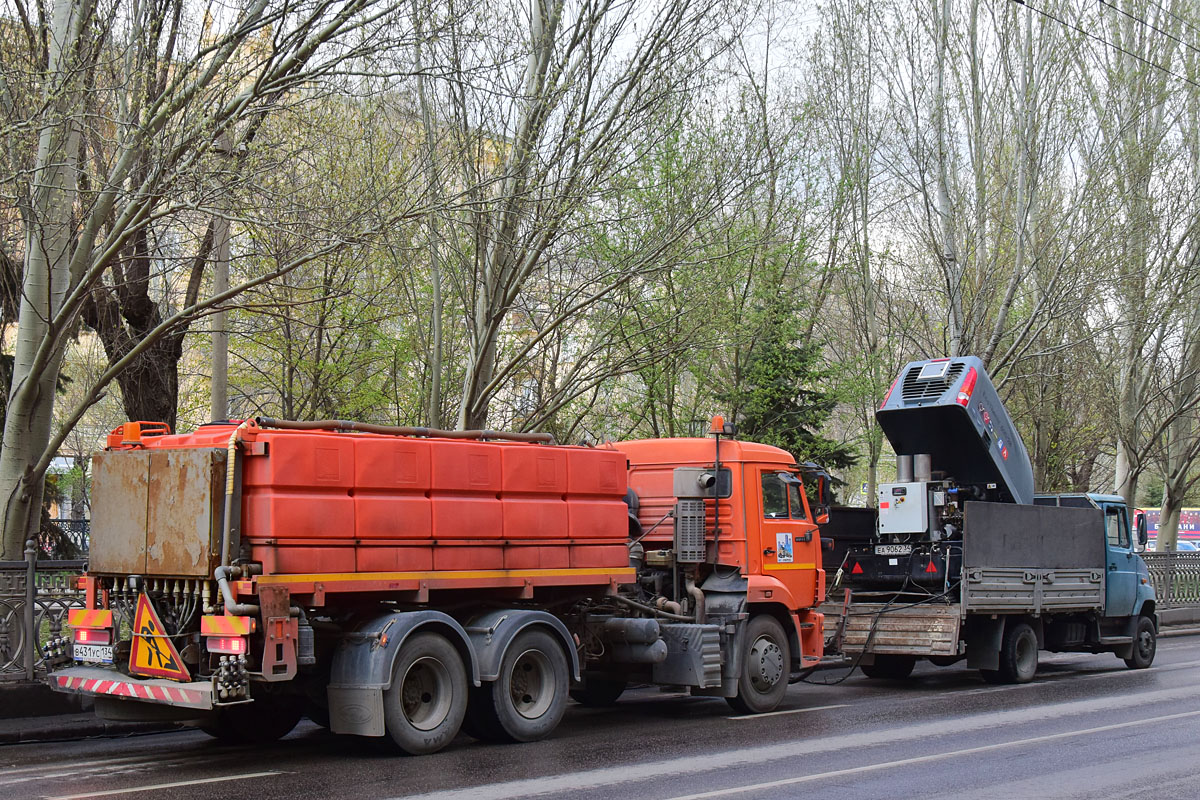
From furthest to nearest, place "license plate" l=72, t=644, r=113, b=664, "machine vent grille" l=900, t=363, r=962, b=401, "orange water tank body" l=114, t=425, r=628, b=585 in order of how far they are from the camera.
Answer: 1. "machine vent grille" l=900, t=363, r=962, b=401
2. "license plate" l=72, t=644, r=113, b=664
3. "orange water tank body" l=114, t=425, r=628, b=585

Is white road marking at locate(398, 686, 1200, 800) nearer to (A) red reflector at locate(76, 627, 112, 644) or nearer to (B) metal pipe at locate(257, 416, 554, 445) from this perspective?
(B) metal pipe at locate(257, 416, 554, 445)

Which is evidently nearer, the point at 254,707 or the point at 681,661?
the point at 254,707

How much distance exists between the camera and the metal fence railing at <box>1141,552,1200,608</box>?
26.0 m

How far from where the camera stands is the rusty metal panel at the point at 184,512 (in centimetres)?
923

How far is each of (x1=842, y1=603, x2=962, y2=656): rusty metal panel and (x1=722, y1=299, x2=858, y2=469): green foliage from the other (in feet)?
29.9

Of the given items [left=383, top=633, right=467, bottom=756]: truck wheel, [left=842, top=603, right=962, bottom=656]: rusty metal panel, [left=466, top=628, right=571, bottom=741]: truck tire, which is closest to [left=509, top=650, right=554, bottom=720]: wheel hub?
[left=466, top=628, right=571, bottom=741]: truck tire

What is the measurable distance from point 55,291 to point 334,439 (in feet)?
16.6

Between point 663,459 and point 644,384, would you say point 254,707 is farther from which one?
point 644,384

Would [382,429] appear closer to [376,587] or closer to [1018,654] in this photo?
[376,587]

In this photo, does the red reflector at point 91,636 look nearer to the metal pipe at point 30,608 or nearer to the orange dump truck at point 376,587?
the orange dump truck at point 376,587

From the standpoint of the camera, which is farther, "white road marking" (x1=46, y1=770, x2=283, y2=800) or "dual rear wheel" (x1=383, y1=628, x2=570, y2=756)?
"dual rear wheel" (x1=383, y1=628, x2=570, y2=756)

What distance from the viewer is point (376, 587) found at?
9.81 metres

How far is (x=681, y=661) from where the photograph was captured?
12359 mm

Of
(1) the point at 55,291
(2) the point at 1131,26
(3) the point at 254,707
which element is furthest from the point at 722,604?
(2) the point at 1131,26
